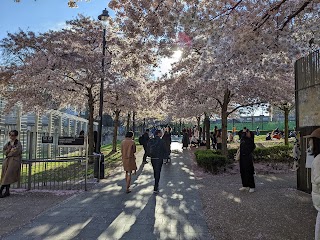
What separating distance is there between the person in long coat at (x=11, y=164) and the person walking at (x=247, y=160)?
606 centimetres

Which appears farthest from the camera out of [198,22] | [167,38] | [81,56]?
[81,56]

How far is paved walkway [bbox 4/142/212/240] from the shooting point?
5.16 m

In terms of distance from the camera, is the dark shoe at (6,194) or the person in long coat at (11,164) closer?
the person in long coat at (11,164)

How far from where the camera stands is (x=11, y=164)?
8.18m

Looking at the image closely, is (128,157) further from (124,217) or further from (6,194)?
(6,194)

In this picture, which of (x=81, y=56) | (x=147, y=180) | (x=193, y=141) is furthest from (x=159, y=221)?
(x=193, y=141)

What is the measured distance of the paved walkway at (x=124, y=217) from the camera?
16.9 ft

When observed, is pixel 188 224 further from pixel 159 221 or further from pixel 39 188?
pixel 39 188

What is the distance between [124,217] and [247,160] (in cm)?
406

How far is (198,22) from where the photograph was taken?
752cm

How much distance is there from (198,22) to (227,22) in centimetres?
104

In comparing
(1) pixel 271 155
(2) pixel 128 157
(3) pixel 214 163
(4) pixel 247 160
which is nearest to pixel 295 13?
(4) pixel 247 160

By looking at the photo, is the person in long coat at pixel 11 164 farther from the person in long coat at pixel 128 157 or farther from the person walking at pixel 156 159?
the person walking at pixel 156 159

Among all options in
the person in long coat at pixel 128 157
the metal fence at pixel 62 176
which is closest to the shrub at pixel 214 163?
the metal fence at pixel 62 176
